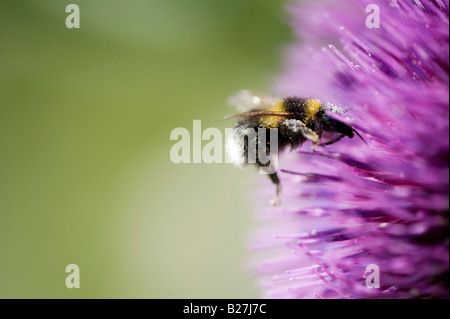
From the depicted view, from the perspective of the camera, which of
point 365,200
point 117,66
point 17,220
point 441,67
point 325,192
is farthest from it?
point 117,66

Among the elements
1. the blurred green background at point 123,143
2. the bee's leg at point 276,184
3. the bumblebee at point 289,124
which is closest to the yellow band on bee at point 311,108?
the bumblebee at point 289,124

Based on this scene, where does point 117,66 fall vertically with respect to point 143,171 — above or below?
above

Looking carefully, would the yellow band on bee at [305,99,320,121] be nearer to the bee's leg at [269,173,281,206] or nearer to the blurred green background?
the bee's leg at [269,173,281,206]

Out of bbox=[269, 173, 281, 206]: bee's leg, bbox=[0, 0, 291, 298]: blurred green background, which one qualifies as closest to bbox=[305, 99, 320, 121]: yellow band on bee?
bbox=[269, 173, 281, 206]: bee's leg

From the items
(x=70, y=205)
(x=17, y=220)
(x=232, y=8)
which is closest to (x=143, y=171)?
(x=70, y=205)

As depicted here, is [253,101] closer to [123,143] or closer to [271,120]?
[271,120]

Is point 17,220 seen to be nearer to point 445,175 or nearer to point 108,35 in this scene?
point 108,35

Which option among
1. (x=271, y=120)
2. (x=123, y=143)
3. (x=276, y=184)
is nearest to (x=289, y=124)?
(x=271, y=120)
